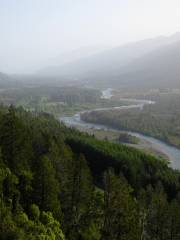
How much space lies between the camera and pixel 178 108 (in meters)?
175

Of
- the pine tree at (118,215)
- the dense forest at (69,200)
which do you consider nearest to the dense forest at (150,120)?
the dense forest at (69,200)

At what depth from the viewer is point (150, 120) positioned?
14488 cm

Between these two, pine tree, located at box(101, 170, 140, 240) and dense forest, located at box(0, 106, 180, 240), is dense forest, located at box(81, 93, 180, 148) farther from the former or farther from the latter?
pine tree, located at box(101, 170, 140, 240)

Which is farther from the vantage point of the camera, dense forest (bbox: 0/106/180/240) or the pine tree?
the pine tree

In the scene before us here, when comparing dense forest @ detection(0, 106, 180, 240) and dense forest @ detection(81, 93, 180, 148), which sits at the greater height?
dense forest @ detection(0, 106, 180, 240)

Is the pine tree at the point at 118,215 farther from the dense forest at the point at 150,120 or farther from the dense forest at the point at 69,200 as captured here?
the dense forest at the point at 150,120

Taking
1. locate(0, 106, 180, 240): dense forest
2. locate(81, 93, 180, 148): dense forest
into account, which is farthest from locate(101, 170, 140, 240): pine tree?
locate(81, 93, 180, 148): dense forest

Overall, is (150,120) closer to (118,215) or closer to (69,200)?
(69,200)

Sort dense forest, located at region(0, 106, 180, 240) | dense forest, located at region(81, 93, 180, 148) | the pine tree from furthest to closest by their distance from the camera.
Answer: dense forest, located at region(81, 93, 180, 148) < the pine tree < dense forest, located at region(0, 106, 180, 240)

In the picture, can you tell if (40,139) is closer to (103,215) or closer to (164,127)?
(103,215)

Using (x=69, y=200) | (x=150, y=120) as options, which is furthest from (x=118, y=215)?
(x=150, y=120)

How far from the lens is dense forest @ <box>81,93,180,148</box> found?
12234 cm

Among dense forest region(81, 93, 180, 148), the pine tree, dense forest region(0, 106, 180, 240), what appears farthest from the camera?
dense forest region(81, 93, 180, 148)

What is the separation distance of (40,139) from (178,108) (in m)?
126
